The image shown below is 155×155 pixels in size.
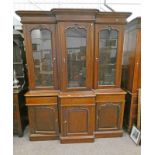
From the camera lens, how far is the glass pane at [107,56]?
2277 millimetres

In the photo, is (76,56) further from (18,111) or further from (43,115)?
(18,111)

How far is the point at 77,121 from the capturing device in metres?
2.31

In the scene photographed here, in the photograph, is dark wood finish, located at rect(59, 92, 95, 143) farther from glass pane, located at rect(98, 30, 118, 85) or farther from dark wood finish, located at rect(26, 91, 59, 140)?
glass pane, located at rect(98, 30, 118, 85)

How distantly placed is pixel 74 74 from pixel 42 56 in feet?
1.85

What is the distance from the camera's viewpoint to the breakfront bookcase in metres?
2.14

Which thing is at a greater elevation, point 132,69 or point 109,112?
point 132,69

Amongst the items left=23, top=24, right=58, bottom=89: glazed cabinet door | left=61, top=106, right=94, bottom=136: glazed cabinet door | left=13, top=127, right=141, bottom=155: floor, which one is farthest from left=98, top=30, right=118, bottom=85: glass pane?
left=13, top=127, right=141, bottom=155: floor

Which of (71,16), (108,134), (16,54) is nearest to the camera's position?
(71,16)

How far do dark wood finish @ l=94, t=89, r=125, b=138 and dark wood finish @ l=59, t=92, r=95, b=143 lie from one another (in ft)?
0.48

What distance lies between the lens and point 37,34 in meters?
2.22

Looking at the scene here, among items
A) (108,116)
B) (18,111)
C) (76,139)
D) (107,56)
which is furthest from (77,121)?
(107,56)

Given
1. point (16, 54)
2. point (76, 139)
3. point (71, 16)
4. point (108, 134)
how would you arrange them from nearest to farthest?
point (71, 16), point (76, 139), point (108, 134), point (16, 54)

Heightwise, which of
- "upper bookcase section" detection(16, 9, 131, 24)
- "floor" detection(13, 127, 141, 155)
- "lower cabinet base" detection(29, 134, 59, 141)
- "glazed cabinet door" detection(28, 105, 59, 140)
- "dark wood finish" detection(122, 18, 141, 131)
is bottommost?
"floor" detection(13, 127, 141, 155)

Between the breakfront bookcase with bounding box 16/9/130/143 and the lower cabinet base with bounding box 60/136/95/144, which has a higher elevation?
the breakfront bookcase with bounding box 16/9/130/143
